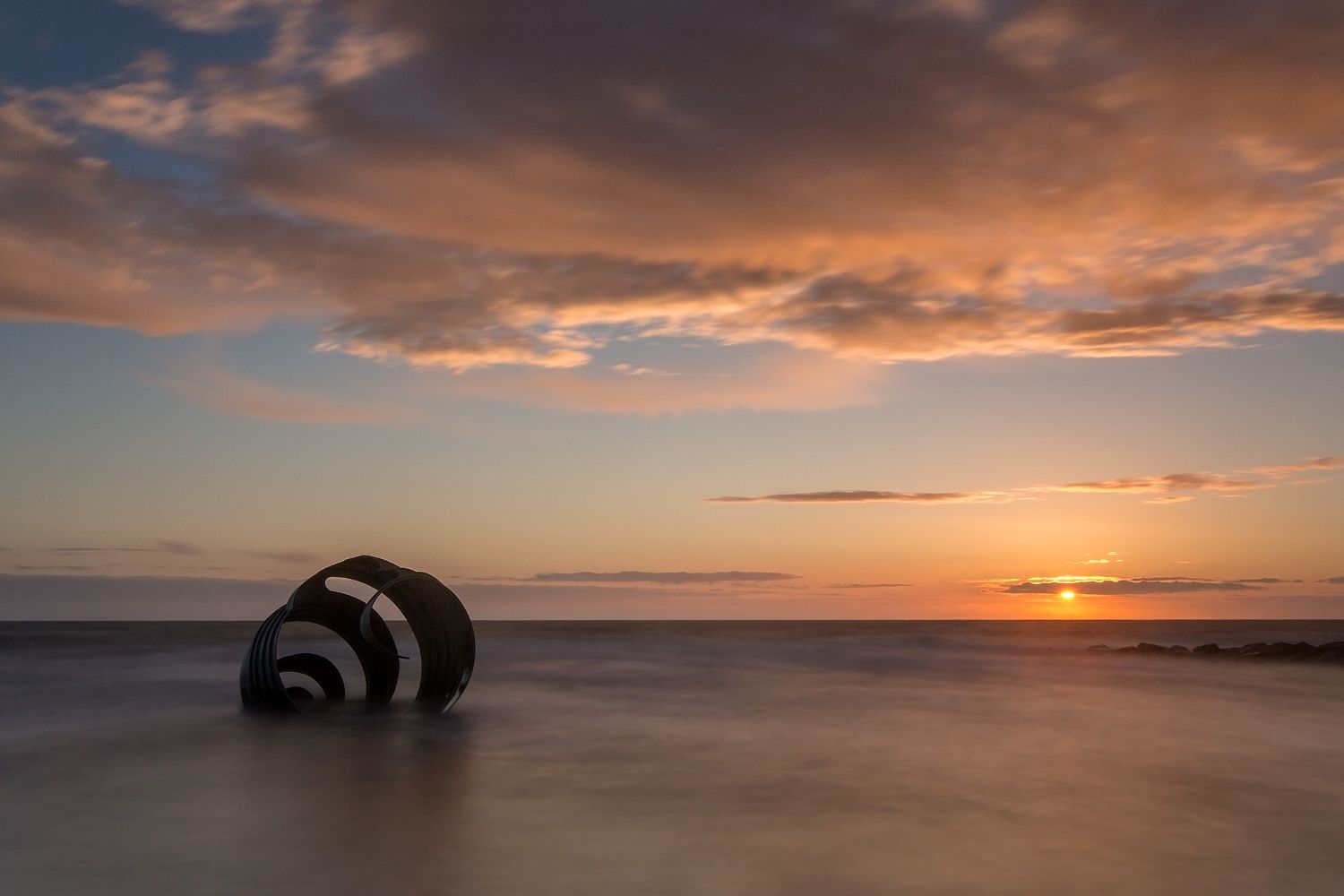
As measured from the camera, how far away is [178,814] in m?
9.19

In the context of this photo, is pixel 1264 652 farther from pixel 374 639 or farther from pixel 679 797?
pixel 679 797

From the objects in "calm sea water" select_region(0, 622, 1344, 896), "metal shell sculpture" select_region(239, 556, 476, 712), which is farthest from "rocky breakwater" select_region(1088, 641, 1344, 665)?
"metal shell sculpture" select_region(239, 556, 476, 712)

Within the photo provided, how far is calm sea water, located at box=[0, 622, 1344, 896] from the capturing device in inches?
290

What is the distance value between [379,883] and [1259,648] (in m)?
38.3

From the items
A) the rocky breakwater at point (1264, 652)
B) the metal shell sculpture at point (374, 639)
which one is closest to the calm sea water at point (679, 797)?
the metal shell sculpture at point (374, 639)

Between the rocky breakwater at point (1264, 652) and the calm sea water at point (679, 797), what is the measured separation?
15951 millimetres

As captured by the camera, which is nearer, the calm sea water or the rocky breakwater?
the calm sea water

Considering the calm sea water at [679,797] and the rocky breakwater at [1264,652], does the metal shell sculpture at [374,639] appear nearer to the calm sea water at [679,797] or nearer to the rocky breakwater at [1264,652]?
the calm sea water at [679,797]

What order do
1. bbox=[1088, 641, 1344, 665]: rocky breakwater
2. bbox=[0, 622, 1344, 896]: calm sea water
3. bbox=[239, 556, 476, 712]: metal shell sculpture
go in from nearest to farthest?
bbox=[0, 622, 1344, 896]: calm sea water
bbox=[239, 556, 476, 712]: metal shell sculpture
bbox=[1088, 641, 1344, 665]: rocky breakwater

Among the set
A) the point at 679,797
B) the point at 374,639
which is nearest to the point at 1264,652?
the point at 374,639

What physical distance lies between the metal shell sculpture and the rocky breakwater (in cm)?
2746

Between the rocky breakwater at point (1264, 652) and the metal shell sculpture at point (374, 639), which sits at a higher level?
the metal shell sculpture at point (374, 639)

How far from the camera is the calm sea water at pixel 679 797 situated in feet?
24.2

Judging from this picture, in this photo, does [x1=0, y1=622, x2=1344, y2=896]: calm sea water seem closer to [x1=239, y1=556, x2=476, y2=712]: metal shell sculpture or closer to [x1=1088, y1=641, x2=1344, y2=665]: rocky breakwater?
[x1=239, y1=556, x2=476, y2=712]: metal shell sculpture
